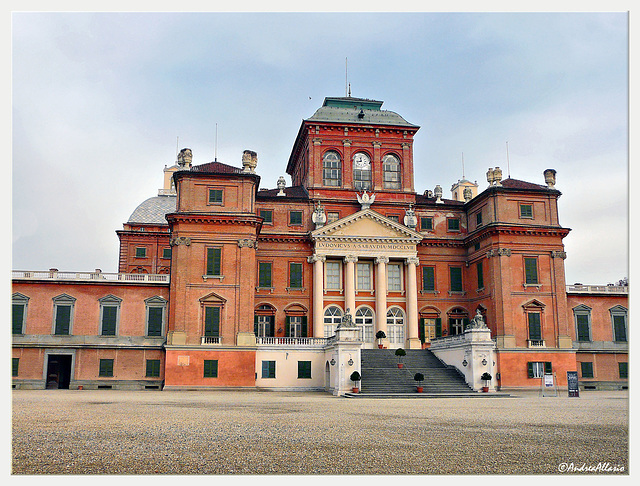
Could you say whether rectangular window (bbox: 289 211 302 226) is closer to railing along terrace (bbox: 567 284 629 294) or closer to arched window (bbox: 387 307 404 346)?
arched window (bbox: 387 307 404 346)

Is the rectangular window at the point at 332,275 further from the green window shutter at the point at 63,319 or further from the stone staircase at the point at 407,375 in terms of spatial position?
the green window shutter at the point at 63,319

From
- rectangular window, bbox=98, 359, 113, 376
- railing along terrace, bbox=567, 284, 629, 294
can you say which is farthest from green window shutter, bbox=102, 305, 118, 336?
railing along terrace, bbox=567, 284, 629, 294

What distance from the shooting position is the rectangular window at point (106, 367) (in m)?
42.3

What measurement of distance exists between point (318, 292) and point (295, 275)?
96.4 inches

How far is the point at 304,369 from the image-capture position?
41594 millimetres

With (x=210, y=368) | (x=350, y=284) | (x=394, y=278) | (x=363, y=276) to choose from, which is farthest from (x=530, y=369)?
(x=210, y=368)

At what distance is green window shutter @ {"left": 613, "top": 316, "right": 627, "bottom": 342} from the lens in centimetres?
4744

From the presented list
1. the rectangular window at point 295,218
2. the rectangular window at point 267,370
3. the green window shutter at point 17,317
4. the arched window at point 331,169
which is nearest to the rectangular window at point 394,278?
the rectangular window at point 295,218

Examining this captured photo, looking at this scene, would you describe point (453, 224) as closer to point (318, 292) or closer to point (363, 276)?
point (363, 276)

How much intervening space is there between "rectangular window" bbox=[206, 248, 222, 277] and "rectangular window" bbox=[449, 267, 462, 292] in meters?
19.0

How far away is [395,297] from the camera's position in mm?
48375

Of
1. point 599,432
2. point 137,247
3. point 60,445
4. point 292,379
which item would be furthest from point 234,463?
point 137,247

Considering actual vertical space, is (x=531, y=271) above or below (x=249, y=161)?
below

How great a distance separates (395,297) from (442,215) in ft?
26.6
